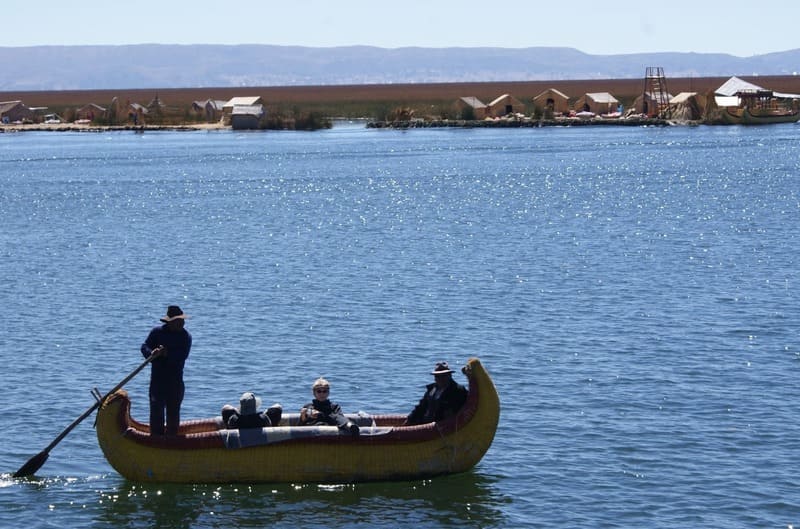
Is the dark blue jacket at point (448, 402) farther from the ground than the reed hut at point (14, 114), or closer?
closer

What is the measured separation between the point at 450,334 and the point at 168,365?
12234mm

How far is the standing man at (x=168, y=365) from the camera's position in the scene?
18.7 metres

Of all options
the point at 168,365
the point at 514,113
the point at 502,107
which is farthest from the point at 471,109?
the point at 168,365

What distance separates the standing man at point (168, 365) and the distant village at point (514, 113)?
128 m

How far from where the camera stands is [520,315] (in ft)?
107

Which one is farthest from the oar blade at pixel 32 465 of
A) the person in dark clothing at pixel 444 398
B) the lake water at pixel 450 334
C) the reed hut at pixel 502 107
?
the reed hut at pixel 502 107

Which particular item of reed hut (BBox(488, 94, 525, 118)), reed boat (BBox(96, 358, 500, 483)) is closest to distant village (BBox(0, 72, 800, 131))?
reed hut (BBox(488, 94, 525, 118))

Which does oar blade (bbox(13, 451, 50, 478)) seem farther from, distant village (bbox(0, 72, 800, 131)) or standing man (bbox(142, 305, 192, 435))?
distant village (bbox(0, 72, 800, 131))

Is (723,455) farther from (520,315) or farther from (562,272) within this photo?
(562,272)

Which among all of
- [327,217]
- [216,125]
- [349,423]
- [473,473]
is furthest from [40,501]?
[216,125]

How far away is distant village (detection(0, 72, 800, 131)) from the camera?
144 metres

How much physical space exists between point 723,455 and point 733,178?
64.6m

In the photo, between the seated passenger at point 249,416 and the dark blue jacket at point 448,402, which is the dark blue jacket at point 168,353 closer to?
the seated passenger at point 249,416

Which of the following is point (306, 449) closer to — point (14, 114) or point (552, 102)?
A: point (552, 102)
